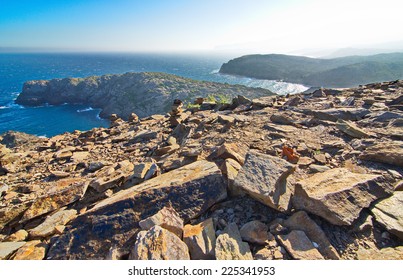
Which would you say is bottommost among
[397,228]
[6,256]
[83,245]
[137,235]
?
[6,256]

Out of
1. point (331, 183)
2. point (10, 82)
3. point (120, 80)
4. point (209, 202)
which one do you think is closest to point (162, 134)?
point (209, 202)

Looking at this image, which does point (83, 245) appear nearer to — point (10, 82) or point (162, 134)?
point (162, 134)

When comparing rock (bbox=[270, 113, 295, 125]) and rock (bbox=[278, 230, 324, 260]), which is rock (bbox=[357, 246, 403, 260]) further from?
rock (bbox=[270, 113, 295, 125])

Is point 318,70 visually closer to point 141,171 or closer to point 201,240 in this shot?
point 141,171

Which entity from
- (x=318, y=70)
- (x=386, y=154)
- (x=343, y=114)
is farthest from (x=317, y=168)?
(x=318, y=70)

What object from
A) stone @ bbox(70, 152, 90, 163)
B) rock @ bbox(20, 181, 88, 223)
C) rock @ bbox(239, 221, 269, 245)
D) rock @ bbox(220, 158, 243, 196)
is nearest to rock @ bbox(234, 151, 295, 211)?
rock @ bbox(220, 158, 243, 196)

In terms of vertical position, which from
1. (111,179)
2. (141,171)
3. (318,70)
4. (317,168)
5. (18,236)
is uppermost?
(317,168)
